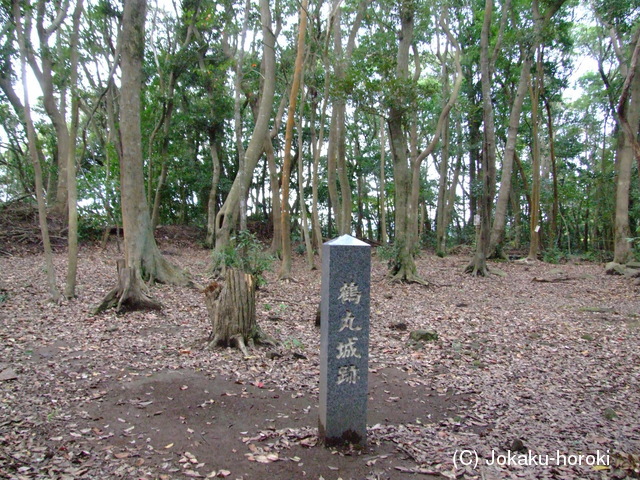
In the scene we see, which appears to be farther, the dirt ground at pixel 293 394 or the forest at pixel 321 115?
the forest at pixel 321 115

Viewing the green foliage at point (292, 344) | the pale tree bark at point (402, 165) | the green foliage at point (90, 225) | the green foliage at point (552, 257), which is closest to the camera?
the green foliage at point (292, 344)

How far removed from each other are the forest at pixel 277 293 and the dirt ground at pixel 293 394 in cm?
3

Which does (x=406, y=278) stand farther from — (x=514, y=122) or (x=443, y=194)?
(x=443, y=194)

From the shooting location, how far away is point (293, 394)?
4.90m

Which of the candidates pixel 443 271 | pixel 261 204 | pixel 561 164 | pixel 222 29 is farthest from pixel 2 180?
pixel 561 164

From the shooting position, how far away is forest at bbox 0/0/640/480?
3.76m

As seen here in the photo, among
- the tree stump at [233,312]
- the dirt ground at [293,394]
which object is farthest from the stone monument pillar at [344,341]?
the tree stump at [233,312]

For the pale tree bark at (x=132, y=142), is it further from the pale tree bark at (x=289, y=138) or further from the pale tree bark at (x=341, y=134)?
the pale tree bark at (x=341, y=134)

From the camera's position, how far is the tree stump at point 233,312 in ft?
19.5

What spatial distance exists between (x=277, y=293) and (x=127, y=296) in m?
3.83

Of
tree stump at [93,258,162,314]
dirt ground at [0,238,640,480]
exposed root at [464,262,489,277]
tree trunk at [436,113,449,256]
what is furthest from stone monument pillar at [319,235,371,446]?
tree trunk at [436,113,449,256]

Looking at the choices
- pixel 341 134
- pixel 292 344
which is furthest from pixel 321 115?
pixel 292 344

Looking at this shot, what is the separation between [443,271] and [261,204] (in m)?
13.7

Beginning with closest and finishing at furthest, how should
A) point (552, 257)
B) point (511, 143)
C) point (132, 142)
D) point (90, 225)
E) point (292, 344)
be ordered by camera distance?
point (292, 344), point (132, 142), point (90, 225), point (511, 143), point (552, 257)
